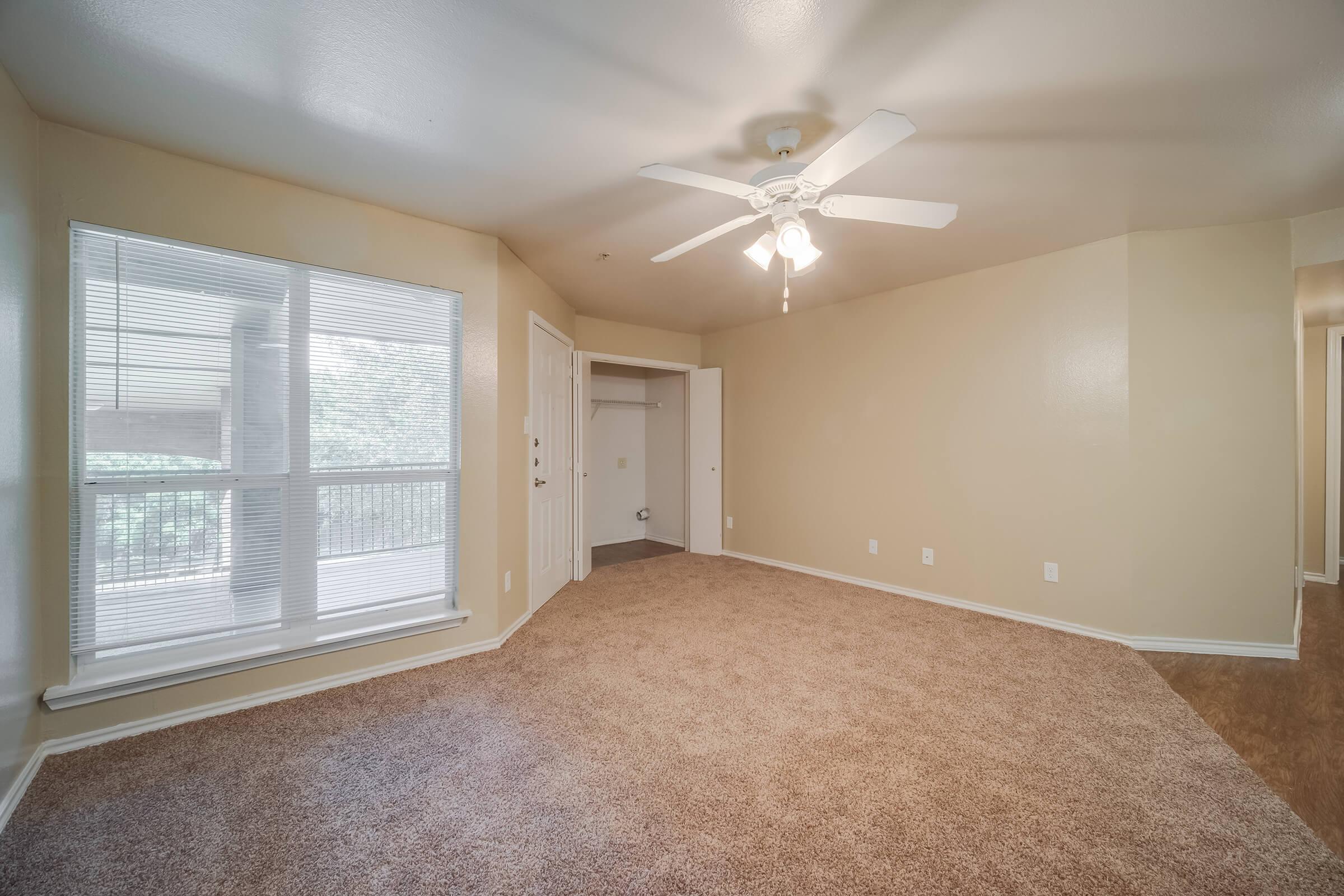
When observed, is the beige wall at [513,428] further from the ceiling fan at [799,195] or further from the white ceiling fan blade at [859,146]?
the white ceiling fan blade at [859,146]

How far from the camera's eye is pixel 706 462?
538 centimetres

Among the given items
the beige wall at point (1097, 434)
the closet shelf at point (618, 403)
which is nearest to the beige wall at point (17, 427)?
the closet shelf at point (618, 403)

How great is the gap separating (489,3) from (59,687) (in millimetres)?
2899

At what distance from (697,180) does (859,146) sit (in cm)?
53

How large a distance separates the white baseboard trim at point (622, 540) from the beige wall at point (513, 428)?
248 centimetres

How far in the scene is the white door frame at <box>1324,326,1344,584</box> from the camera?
4043 mm

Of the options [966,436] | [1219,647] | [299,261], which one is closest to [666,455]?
[966,436]

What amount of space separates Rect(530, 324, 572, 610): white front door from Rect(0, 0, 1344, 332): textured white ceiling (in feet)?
4.24

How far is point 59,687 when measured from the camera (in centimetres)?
193

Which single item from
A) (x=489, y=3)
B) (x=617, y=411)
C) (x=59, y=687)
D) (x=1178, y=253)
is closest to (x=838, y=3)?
(x=489, y=3)

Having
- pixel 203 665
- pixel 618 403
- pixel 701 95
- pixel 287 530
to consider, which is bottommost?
pixel 203 665

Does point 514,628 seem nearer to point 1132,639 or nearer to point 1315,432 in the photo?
point 1132,639

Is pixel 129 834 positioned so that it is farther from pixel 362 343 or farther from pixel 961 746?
pixel 961 746

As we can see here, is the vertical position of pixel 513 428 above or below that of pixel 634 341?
below
